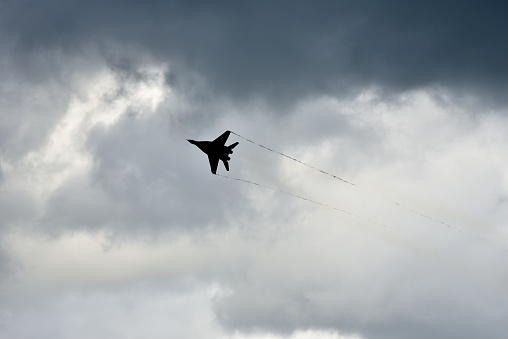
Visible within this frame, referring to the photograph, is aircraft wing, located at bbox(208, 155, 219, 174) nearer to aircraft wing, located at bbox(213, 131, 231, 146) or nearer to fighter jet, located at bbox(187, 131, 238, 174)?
fighter jet, located at bbox(187, 131, 238, 174)

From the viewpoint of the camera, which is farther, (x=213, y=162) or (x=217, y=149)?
(x=213, y=162)

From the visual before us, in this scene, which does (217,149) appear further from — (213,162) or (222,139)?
(213,162)

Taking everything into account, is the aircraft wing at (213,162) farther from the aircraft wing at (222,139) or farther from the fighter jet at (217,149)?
the aircraft wing at (222,139)

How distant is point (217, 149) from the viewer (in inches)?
5807

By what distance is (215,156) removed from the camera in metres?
149

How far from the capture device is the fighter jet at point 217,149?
483 feet

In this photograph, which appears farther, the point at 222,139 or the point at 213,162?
the point at 213,162

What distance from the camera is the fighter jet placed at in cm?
14712

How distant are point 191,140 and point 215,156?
6347mm

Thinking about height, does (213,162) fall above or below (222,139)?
below

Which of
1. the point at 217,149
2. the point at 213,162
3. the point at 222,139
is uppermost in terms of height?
the point at 222,139

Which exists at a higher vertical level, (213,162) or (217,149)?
(217,149)

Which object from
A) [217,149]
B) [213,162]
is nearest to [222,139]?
[217,149]

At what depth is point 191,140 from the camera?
149 metres
